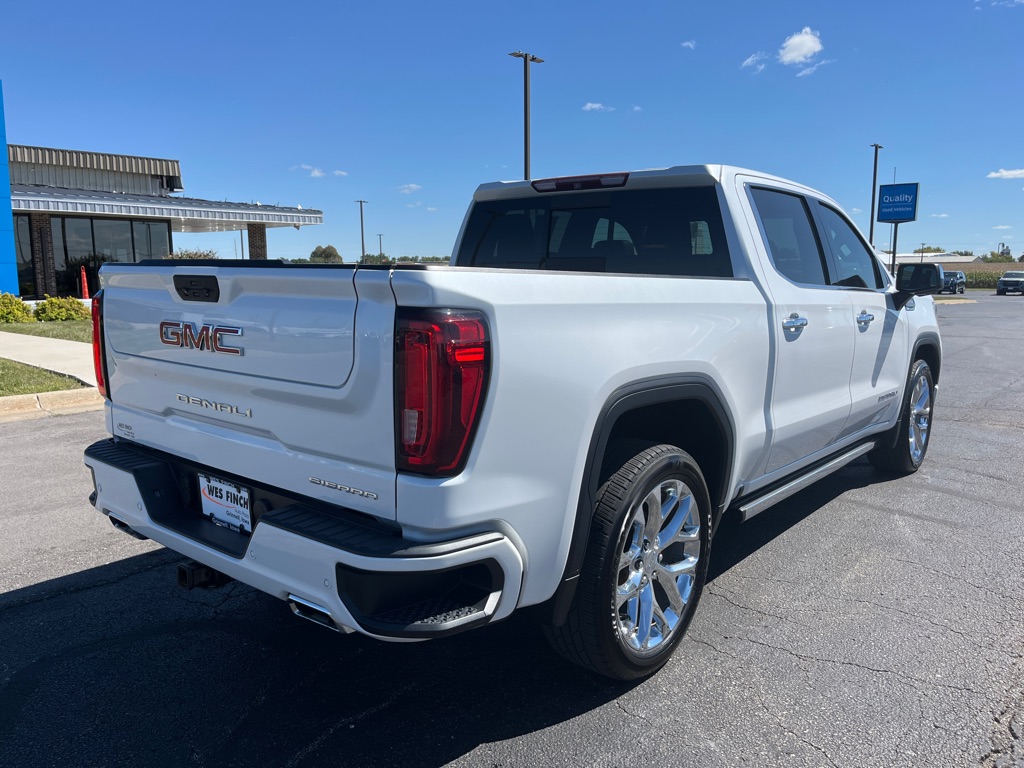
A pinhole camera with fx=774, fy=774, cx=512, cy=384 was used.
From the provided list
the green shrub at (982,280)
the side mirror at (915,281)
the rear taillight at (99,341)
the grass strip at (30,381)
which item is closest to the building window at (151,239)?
the grass strip at (30,381)

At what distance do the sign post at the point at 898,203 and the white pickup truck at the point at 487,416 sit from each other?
50.9 m

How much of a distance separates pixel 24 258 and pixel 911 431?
2854 cm

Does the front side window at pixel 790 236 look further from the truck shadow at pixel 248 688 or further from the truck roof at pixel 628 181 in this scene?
the truck shadow at pixel 248 688

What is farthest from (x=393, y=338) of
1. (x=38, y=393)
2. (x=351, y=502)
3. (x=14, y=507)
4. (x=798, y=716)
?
(x=38, y=393)

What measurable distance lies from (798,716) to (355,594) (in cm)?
168

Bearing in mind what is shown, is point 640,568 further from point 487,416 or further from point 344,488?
point 344,488

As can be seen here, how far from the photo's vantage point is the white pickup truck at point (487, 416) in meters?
2.17

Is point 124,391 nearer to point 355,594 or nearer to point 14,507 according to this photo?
point 355,594

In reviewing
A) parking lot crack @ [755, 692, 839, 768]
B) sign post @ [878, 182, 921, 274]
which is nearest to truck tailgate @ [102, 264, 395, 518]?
parking lot crack @ [755, 692, 839, 768]

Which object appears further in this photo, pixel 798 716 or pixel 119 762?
pixel 798 716

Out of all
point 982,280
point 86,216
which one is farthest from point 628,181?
point 982,280

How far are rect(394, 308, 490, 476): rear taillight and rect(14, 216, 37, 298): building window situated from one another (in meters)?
28.6

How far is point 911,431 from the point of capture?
18.9 ft

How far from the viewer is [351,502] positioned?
2.31m
